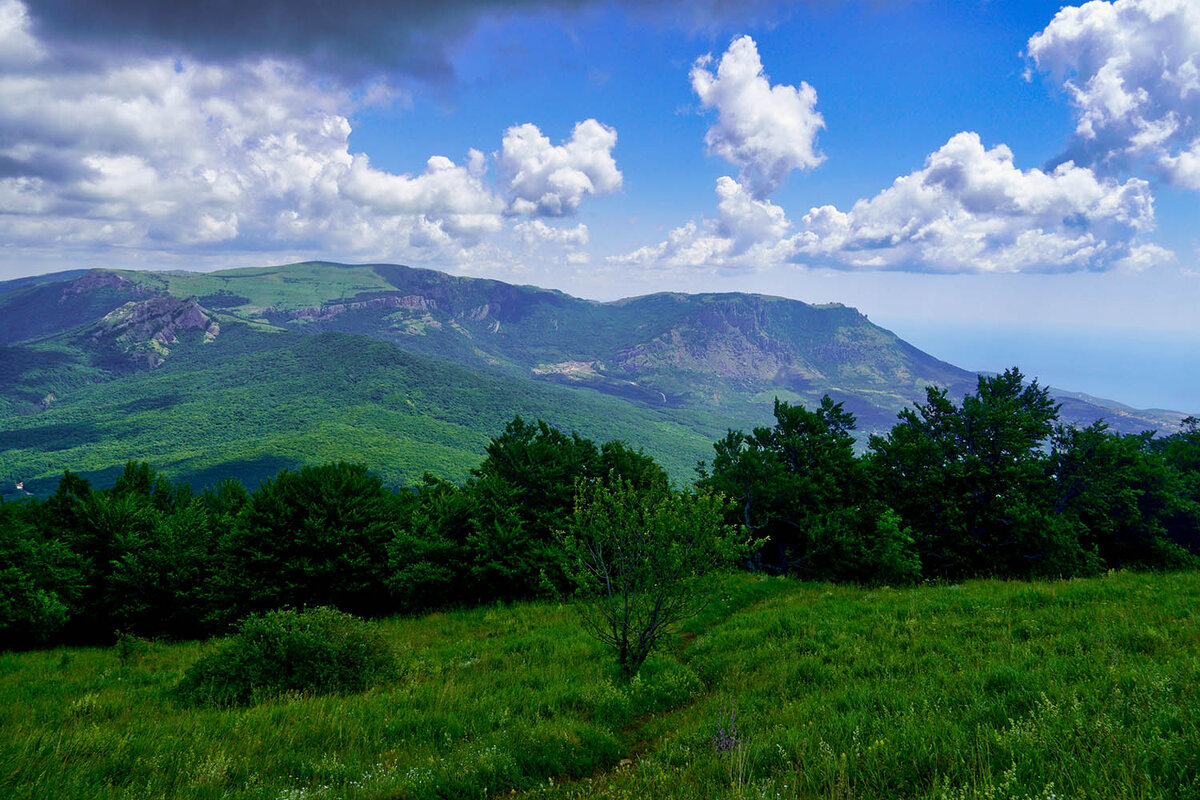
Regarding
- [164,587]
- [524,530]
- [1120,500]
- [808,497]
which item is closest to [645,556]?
[524,530]

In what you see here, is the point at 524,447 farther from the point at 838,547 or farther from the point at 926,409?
the point at 926,409

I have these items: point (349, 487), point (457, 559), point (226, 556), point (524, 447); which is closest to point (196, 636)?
point (226, 556)

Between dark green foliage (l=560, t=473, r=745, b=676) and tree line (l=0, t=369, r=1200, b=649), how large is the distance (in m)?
11.7

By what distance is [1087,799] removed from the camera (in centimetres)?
447

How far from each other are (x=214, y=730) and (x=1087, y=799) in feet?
40.9

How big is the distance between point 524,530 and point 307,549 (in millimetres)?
11992

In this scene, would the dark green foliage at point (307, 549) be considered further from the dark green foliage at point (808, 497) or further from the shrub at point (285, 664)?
the dark green foliage at point (808, 497)

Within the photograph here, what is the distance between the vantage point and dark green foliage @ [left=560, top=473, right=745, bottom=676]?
39.8ft

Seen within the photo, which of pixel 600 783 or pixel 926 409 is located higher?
pixel 926 409

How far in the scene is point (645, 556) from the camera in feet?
40.8

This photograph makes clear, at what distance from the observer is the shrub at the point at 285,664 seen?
12.1 m

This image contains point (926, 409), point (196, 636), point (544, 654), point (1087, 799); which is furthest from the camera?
point (926, 409)

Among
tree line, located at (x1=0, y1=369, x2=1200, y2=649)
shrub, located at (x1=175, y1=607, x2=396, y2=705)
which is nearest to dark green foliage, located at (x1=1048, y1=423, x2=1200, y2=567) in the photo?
tree line, located at (x1=0, y1=369, x2=1200, y2=649)

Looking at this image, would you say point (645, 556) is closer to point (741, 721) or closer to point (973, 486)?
point (741, 721)
